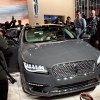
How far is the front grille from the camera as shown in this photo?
12.0 ft

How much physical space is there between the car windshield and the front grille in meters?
1.21

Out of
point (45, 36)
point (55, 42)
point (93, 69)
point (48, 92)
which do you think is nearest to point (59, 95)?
point (48, 92)

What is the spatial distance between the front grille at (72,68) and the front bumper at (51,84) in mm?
76

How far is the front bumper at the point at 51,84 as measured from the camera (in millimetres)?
3590

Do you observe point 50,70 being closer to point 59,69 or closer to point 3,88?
point 59,69

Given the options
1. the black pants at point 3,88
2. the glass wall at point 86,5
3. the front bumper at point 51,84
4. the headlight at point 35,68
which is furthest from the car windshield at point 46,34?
the glass wall at point 86,5

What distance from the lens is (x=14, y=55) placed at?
552 centimetres

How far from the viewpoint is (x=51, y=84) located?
11.8ft

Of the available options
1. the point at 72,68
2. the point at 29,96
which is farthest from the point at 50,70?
the point at 29,96

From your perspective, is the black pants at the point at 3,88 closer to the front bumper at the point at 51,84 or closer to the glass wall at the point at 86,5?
the front bumper at the point at 51,84

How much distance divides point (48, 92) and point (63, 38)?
1.61m

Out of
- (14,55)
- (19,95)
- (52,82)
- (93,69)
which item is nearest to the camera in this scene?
(52,82)

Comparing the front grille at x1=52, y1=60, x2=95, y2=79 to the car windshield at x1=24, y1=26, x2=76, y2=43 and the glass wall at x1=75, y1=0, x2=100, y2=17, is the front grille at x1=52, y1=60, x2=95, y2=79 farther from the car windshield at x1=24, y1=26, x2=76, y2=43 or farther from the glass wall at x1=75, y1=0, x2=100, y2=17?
the glass wall at x1=75, y1=0, x2=100, y2=17

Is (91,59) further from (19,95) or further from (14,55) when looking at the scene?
(14,55)
